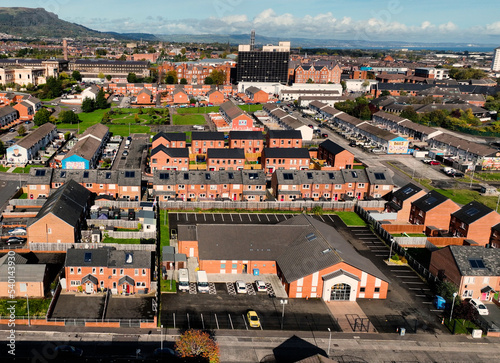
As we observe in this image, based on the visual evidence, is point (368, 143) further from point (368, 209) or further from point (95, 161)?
point (95, 161)

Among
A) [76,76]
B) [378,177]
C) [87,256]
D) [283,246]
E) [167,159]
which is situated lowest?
[283,246]

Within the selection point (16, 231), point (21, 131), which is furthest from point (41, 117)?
point (16, 231)

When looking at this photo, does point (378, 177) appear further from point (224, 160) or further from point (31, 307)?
point (31, 307)

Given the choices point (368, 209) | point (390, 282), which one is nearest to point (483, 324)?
point (390, 282)

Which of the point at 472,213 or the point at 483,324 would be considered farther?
the point at 472,213

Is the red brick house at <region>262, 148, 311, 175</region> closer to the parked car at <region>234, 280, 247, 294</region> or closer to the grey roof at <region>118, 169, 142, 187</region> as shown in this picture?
the grey roof at <region>118, 169, 142, 187</region>
